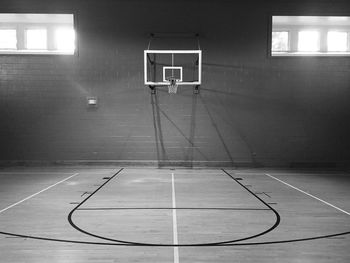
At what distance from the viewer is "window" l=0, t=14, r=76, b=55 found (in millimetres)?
9406

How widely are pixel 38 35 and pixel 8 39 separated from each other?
33.2 inches

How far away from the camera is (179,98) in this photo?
933 centimetres

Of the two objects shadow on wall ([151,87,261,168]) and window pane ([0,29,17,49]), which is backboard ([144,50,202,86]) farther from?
window pane ([0,29,17,49])

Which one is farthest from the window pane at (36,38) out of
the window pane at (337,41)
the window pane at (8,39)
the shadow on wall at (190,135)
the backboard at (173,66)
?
the window pane at (337,41)

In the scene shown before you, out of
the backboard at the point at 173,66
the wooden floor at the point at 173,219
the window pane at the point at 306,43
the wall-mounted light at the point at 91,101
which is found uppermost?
the window pane at the point at 306,43

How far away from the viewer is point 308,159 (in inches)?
368

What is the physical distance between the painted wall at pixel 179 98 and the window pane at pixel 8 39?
19.0 inches

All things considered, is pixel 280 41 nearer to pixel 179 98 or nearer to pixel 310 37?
pixel 310 37

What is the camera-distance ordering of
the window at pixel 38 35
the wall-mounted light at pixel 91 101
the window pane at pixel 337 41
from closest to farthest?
the wall-mounted light at pixel 91 101, the window at pixel 38 35, the window pane at pixel 337 41

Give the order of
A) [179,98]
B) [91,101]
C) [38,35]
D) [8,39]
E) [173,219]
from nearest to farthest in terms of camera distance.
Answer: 1. [173,219]
2. [91,101]
3. [179,98]
4. [8,39]
5. [38,35]

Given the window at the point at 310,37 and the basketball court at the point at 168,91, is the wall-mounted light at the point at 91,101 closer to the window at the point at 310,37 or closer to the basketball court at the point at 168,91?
the basketball court at the point at 168,91

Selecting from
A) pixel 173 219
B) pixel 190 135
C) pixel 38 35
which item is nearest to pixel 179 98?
pixel 190 135

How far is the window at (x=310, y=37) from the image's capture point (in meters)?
9.57

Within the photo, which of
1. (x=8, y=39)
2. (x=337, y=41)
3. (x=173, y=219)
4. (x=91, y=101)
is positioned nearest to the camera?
(x=173, y=219)
